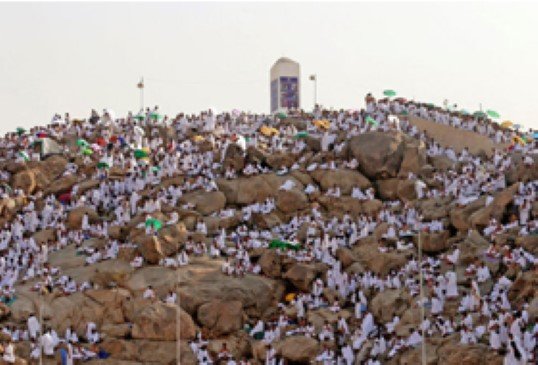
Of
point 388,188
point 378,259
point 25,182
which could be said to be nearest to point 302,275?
point 378,259

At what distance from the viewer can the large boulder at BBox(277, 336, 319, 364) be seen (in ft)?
112

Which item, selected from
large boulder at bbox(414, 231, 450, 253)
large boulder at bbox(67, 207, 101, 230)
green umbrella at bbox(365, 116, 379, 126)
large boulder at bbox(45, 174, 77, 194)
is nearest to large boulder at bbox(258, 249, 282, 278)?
large boulder at bbox(414, 231, 450, 253)

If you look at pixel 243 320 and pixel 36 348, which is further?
pixel 243 320

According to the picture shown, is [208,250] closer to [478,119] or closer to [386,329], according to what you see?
[386,329]

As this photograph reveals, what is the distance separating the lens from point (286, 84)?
6938 centimetres

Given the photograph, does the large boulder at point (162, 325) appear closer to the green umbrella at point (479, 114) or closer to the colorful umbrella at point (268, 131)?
the colorful umbrella at point (268, 131)

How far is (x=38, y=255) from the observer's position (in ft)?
134

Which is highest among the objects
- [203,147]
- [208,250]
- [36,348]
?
[203,147]

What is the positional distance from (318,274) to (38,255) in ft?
35.3

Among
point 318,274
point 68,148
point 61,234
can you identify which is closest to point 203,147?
point 68,148

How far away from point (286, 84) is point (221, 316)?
34.5 m

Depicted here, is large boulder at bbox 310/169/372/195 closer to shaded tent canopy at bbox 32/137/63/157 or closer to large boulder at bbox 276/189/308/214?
large boulder at bbox 276/189/308/214

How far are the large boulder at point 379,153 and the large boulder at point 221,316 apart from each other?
1169cm

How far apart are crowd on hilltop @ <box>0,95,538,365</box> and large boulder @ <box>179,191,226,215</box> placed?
40 cm
